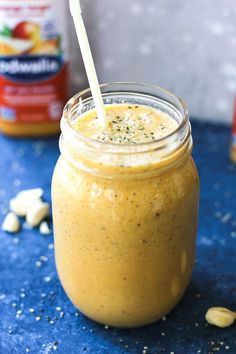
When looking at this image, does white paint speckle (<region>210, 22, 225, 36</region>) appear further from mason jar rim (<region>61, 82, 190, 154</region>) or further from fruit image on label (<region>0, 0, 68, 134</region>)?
mason jar rim (<region>61, 82, 190, 154</region>)

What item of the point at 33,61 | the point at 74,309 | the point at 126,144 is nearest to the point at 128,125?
the point at 126,144

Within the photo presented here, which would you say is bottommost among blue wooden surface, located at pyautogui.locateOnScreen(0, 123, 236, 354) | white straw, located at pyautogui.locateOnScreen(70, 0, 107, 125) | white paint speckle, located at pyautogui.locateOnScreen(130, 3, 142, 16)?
blue wooden surface, located at pyautogui.locateOnScreen(0, 123, 236, 354)

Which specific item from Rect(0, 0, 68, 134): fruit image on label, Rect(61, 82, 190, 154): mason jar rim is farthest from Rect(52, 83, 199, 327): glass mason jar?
Rect(0, 0, 68, 134): fruit image on label

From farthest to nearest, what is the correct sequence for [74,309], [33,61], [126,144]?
[33,61], [74,309], [126,144]

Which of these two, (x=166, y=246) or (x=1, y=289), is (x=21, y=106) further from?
(x=166, y=246)

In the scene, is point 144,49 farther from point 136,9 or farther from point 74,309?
point 74,309

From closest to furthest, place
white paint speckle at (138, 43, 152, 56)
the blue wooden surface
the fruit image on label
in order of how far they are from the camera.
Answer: the blue wooden surface < the fruit image on label < white paint speckle at (138, 43, 152, 56)

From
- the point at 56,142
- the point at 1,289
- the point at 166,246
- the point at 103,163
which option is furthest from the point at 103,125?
the point at 56,142
